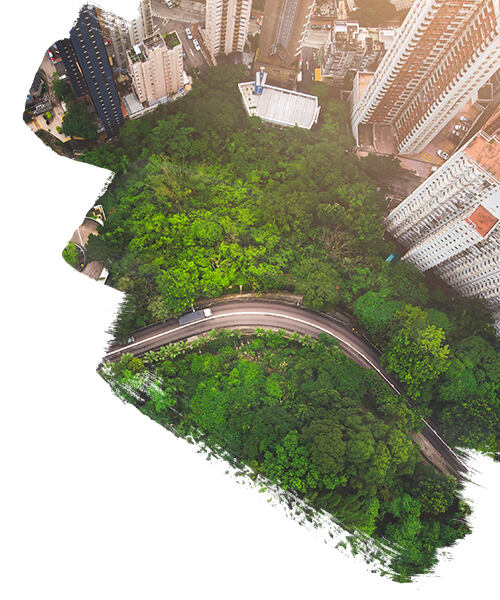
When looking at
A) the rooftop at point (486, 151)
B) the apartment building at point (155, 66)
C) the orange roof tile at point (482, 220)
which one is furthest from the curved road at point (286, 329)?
the apartment building at point (155, 66)

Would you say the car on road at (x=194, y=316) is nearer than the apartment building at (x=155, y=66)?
Yes

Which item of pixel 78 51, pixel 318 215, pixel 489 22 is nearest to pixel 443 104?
pixel 489 22

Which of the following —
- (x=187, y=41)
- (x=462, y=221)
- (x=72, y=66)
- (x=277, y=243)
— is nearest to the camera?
(x=462, y=221)

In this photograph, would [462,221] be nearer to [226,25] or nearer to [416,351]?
[416,351]

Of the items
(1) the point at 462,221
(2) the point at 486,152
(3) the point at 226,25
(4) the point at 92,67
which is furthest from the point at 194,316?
(3) the point at 226,25

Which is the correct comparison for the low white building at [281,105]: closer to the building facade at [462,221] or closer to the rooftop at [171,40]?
the rooftop at [171,40]

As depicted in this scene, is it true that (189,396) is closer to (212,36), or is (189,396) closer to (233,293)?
(233,293)
